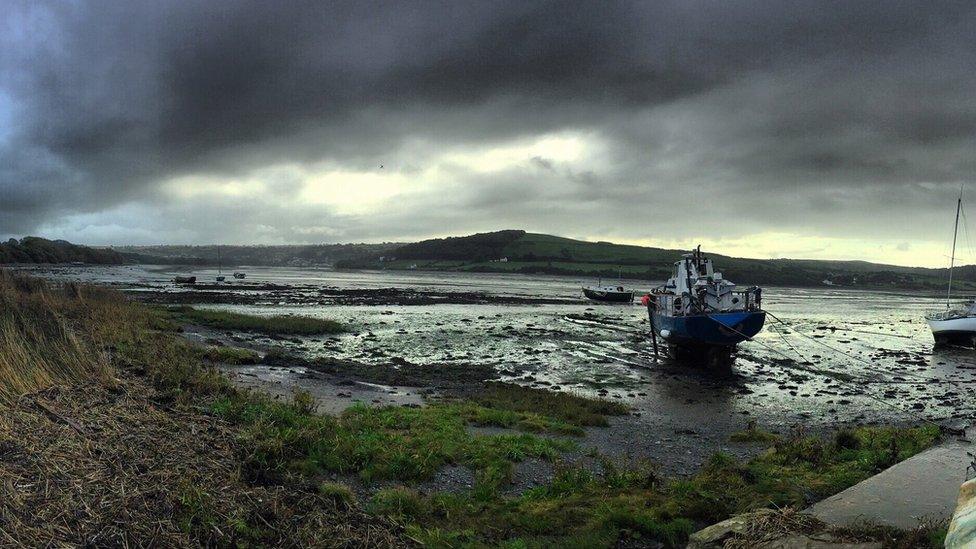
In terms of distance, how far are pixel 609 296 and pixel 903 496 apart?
73007mm

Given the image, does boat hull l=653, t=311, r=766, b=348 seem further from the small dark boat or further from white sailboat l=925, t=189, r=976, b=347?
the small dark boat

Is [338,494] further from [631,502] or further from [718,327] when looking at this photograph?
[718,327]

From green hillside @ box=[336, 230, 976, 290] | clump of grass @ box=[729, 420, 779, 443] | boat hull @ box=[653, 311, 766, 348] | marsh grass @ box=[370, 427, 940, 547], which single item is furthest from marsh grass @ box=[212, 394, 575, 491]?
green hillside @ box=[336, 230, 976, 290]

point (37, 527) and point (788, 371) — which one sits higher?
point (37, 527)

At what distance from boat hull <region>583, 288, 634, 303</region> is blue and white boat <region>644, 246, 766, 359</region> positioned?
4889 centimetres

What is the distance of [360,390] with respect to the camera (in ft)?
58.4

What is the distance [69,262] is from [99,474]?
685 ft

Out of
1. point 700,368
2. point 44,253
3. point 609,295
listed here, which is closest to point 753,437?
point 700,368

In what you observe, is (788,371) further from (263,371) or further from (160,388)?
(160,388)

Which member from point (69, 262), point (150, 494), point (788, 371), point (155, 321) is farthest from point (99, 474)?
point (69, 262)

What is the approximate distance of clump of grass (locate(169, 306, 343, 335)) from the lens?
34.9m

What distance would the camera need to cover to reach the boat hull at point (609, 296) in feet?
263

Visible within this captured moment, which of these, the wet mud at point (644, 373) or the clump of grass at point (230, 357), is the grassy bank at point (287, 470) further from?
the clump of grass at point (230, 357)

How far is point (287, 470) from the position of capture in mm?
7816
